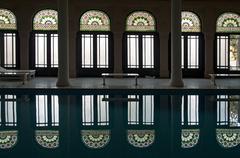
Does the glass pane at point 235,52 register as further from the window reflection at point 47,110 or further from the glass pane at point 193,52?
the window reflection at point 47,110

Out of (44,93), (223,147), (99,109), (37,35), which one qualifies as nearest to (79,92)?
(44,93)

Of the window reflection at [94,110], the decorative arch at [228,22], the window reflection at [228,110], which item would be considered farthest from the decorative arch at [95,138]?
the decorative arch at [228,22]

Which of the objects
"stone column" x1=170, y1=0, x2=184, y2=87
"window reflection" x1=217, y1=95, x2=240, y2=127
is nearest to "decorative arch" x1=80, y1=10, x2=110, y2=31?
"stone column" x1=170, y1=0, x2=184, y2=87

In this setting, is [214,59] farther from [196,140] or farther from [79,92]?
[196,140]

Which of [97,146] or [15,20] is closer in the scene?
[97,146]

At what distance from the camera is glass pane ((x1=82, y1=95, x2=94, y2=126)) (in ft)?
29.9

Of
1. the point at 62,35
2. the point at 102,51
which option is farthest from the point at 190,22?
the point at 62,35

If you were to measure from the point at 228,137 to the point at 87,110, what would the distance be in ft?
13.7

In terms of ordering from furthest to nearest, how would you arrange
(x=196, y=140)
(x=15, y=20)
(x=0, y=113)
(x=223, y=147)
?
(x=15, y=20)
(x=0, y=113)
(x=196, y=140)
(x=223, y=147)

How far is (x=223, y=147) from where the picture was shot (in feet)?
21.7

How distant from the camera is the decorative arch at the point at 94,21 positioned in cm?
2039

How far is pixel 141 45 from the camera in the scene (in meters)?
20.7

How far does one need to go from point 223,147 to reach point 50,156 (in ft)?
8.42

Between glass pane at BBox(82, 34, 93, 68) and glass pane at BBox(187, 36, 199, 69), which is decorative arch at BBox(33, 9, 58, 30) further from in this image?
glass pane at BBox(187, 36, 199, 69)
